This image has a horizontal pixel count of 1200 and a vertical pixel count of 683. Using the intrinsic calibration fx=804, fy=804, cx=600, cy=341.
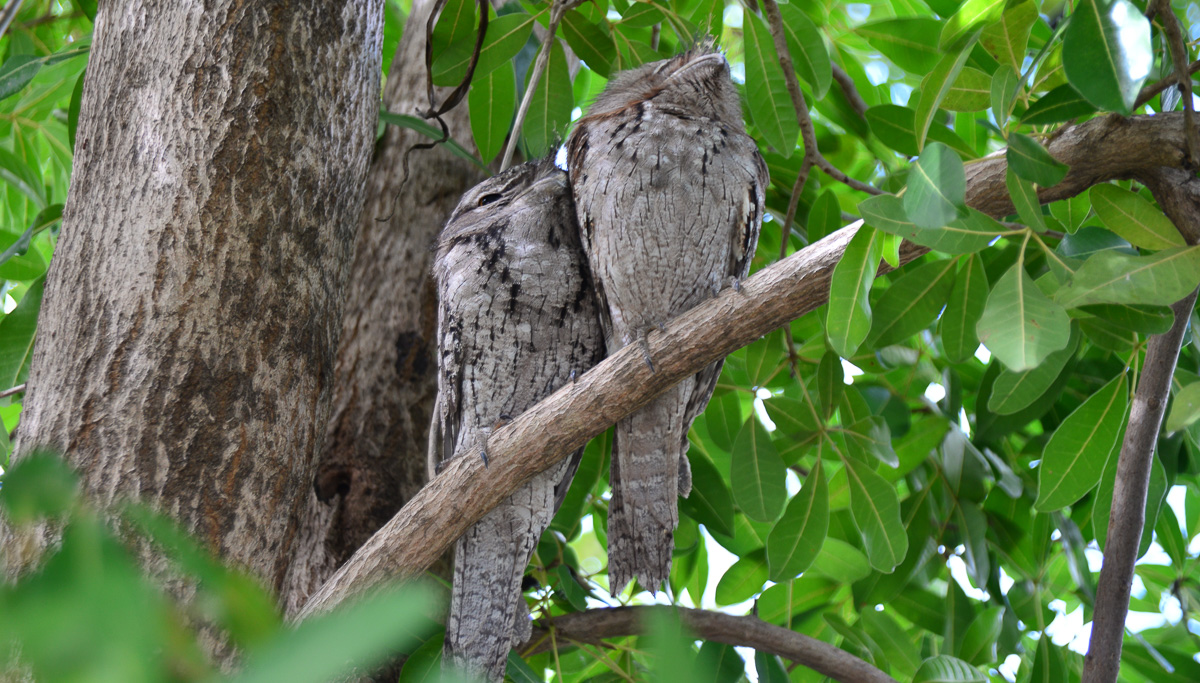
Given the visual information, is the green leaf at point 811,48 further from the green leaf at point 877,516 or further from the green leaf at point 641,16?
the green leaf at point 877,516

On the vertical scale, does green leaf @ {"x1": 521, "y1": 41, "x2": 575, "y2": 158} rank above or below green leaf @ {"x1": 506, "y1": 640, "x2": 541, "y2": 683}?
above

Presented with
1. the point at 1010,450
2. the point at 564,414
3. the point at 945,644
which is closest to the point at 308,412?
the point at 564,414

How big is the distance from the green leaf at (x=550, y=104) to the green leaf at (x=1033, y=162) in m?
1.18

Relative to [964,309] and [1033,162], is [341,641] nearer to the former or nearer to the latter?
[1033,162]

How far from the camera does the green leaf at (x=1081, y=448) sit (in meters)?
1.50

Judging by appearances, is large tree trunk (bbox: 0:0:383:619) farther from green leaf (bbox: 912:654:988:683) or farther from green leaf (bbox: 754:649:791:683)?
green leaf (bbox: 912:654:988:683)

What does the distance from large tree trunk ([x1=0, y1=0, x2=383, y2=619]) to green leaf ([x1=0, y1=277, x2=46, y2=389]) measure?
1.53ft

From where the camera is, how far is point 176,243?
4.64 feet

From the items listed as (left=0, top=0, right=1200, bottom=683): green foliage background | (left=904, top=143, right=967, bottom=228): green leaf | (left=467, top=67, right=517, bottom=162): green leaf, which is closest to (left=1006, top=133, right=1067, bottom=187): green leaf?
(left=0, top=0, right=1200, bottom=683): green foliage background

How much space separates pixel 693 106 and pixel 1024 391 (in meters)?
0.93

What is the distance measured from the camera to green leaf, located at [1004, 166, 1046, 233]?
110 cm

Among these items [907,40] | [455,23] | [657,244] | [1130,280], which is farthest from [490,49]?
[1130,280]

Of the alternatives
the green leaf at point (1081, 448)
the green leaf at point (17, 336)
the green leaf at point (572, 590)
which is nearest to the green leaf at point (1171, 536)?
the green leaf at point (1081, 448)

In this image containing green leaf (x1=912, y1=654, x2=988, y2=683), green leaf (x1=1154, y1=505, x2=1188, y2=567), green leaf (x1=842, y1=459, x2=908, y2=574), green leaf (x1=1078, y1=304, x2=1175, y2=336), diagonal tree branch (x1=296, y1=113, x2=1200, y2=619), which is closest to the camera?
diagonal tree branch (x1=296, y1=113, x2=1200, y2=619)
